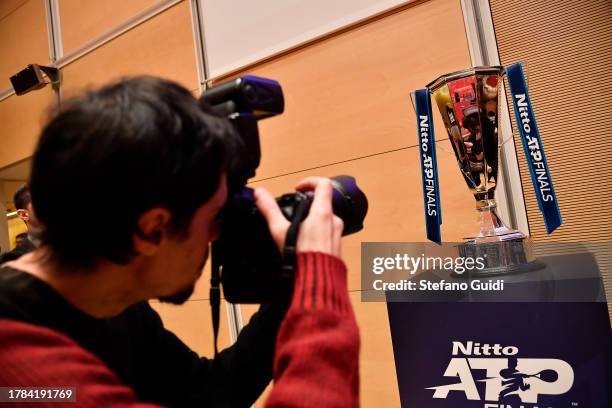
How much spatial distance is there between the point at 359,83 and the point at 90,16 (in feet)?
5.33

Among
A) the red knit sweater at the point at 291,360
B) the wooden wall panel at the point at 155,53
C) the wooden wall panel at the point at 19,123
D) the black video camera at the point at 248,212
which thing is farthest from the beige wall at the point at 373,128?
the wooden wall panel at the point at 19,123

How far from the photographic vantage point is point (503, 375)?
79 cm

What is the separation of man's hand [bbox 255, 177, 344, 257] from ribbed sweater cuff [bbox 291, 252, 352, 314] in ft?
0.04

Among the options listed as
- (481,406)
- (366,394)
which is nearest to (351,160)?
(366,394)

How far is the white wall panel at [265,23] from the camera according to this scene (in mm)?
1522

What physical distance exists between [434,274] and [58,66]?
2.41 meters

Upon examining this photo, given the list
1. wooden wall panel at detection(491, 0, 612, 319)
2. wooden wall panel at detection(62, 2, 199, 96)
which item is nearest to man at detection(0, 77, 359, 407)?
wooden wall panel at detection(491, 0, 612, 319)

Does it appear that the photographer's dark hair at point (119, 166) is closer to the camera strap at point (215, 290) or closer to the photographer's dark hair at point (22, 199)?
the camera strap at point (215, 290)

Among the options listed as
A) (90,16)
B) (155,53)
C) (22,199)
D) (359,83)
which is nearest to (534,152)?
(359,83)

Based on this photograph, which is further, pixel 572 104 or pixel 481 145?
pixel 572 104

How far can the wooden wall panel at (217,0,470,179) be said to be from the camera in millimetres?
1372

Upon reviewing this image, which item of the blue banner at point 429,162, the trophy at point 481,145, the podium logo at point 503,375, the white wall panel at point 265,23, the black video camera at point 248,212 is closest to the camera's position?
the black video camera at point 248,212

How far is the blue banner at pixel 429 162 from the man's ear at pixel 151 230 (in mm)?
629

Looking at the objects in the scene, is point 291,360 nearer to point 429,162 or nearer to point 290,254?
point 290,254
